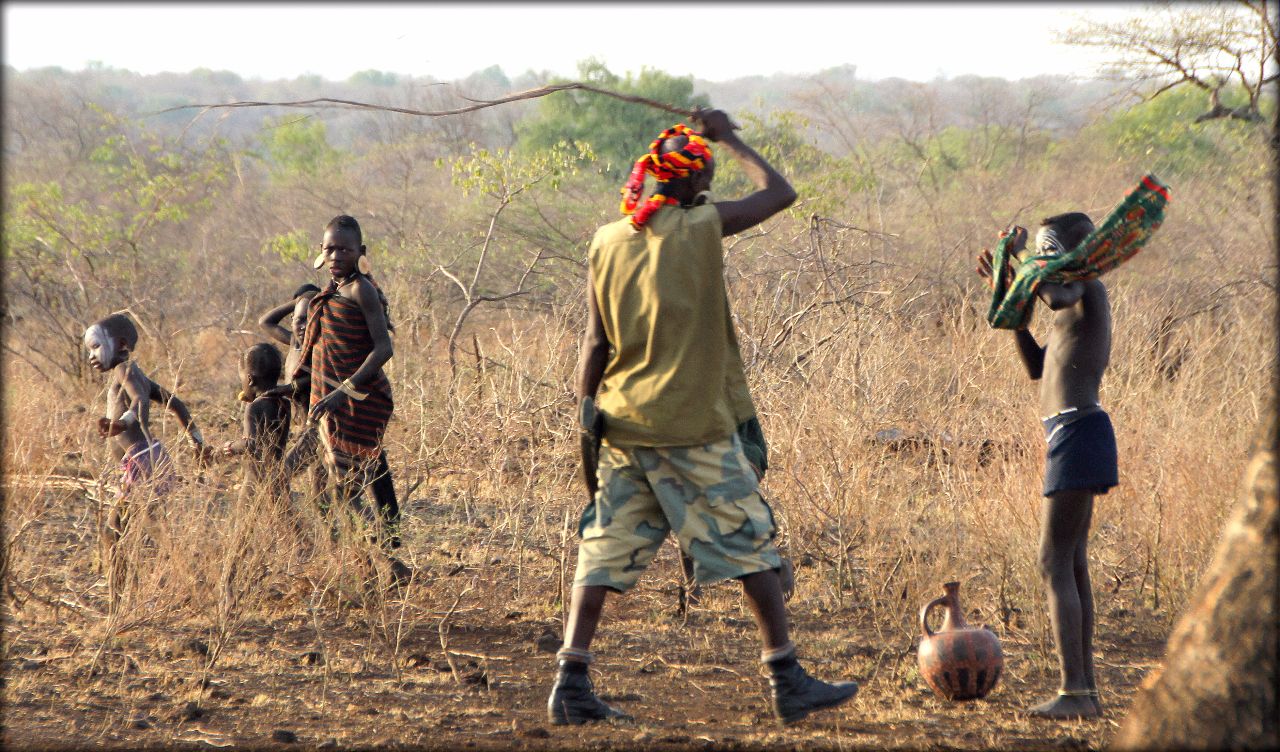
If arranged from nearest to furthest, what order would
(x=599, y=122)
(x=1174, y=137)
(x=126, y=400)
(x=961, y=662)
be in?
(x=961, y=662), (x=126, y=400), (x=1174, y=137), (x=599, y=122)

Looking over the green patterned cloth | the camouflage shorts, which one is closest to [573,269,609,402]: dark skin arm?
the camouflage shorts

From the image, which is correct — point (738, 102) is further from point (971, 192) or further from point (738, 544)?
point (738, 544)

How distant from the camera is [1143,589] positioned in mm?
4598

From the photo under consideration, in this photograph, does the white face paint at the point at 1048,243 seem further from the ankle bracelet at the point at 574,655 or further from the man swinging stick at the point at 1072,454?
the ankle bracelet at the point at 574,655

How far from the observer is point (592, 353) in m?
3.24

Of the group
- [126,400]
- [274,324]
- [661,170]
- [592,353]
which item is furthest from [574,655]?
[274,324]

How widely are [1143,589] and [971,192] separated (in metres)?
11.6

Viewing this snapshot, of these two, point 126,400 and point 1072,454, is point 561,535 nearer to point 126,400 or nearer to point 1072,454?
point 126,400

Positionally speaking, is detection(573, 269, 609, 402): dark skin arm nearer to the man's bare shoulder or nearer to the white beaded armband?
the man's bare shoulder

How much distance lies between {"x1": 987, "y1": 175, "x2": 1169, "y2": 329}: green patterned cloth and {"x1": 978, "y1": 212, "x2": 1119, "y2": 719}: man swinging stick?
0.11ft

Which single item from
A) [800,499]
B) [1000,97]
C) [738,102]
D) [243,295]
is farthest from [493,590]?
[738,102]

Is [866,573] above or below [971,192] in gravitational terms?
below

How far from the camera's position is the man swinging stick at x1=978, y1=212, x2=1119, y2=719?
3.20m

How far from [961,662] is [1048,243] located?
1182mm
